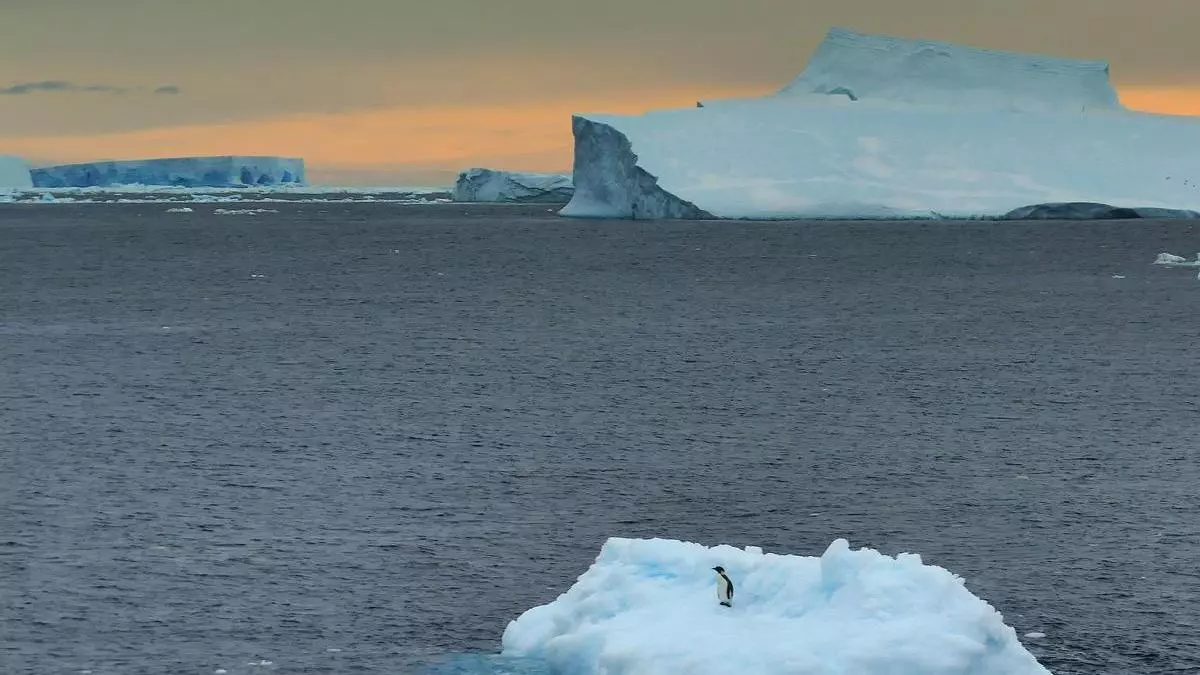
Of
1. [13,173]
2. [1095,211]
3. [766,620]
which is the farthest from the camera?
[13,173]

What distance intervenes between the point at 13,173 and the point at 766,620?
184291 millimetres

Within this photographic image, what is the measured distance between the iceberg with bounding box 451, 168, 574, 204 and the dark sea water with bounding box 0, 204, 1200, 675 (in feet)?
284

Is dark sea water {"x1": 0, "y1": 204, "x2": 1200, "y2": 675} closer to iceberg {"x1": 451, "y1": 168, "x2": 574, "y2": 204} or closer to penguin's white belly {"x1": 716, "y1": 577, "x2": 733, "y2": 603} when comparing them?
penguin's white belly {"x1": 716, "y1": 577, "x2": 733, "y2": 603}

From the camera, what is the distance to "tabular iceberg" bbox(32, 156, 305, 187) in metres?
173

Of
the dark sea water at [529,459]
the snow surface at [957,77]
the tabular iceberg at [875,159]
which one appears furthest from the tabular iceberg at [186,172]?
the dark sea water at [529,459]

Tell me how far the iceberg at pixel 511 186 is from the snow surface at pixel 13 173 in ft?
206

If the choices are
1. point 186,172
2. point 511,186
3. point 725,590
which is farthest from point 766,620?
point 186,172

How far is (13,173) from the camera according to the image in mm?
183250

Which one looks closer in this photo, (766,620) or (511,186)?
(766,620)

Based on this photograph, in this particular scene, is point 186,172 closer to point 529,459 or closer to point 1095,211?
point 1095,211

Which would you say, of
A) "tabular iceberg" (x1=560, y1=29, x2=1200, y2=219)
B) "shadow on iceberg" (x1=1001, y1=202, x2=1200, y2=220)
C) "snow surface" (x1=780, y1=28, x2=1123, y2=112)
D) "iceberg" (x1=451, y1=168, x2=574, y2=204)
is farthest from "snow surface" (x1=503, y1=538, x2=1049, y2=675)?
"iceberg" (x1=451, y1=168, x2=574, y2=204)

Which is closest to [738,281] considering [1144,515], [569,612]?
[1144,515]

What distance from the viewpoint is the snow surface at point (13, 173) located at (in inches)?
7116

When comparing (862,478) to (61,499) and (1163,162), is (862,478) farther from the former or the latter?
(1163,162)
